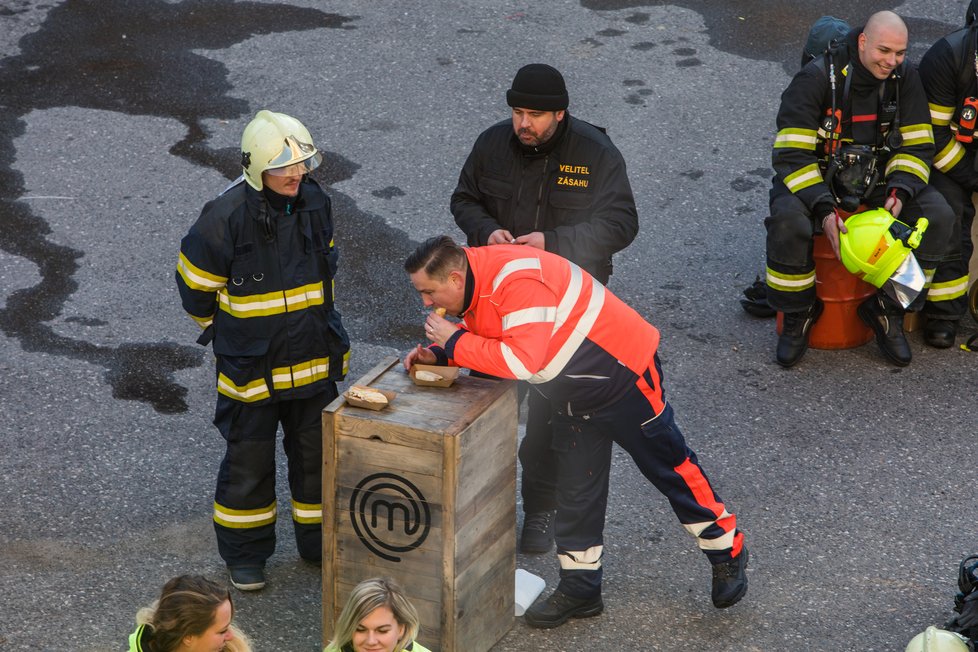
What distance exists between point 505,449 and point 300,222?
117 cm

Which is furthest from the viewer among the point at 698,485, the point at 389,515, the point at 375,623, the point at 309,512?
the point at 309,512

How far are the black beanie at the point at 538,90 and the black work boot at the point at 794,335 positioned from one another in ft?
6.96

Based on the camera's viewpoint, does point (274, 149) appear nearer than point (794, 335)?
Yes

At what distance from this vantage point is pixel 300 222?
492 cm

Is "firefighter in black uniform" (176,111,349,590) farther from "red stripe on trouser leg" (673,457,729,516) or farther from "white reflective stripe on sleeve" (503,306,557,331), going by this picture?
"red stripe on trouser leg" (673,457,729,516)

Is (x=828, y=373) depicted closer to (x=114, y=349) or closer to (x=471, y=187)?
(x=471, y=187)

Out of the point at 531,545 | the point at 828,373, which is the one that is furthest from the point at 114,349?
the point at 828,373

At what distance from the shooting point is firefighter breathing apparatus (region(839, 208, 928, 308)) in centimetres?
641

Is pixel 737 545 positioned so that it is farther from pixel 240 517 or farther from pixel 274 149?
pixel 274 149

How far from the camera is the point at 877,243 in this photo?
6.40 meters

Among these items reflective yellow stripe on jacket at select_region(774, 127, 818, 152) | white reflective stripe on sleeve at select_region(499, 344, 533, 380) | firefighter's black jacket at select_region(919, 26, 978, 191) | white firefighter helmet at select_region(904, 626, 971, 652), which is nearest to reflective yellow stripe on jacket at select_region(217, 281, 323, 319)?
white reflective stripe on sleeve at select_region(499, 344, 533, 380)

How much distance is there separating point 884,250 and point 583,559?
8.28ft

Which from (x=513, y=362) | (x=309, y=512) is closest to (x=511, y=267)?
(x=513, y=362)

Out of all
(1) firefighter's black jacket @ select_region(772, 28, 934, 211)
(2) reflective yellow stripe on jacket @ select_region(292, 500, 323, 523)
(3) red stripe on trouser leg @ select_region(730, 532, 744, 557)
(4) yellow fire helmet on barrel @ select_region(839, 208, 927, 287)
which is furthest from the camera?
(1) firefighter's black jacket @ select_region(772, 28, 934, 211)
